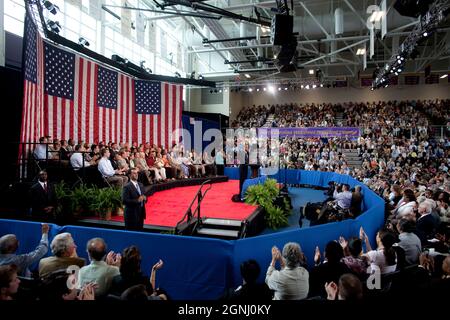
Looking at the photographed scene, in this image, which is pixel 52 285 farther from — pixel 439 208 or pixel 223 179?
pixel 223 179

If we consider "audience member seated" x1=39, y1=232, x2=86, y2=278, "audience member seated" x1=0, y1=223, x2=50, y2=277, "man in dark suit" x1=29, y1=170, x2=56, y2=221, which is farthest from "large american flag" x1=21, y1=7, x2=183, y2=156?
"audience member seated" x1=39, y1=232, x2=86, y2=278

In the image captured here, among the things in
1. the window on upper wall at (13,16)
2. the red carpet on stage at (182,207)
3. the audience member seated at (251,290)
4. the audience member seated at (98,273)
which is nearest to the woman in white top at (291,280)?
the audience member seated at (251,290)

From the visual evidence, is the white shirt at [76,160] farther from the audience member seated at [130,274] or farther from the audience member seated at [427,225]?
the audience member seated at [427,225]

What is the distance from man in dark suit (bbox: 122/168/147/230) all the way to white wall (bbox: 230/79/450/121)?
17.8 meters

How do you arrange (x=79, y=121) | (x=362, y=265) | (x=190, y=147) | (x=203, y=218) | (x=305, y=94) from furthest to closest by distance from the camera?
(x=305, y=94) → (x=190, y=147) → (x=79, y=121) → (x=203, y=218) → (x=362, y=265)

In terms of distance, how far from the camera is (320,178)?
46.1 ft

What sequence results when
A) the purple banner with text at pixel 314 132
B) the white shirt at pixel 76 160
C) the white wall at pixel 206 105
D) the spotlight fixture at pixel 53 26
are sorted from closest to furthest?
the white shirt at pixel 76 160 → the spotlight fixture at pixel 53 26 → the purple banner with text at pixel 314 132 → the white wall at pixel 206 105

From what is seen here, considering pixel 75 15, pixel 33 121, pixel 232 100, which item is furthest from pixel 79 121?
A: pixel 232 100

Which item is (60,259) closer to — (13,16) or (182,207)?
(182,207)

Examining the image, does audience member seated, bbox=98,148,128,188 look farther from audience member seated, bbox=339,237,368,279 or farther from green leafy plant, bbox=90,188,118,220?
audience member seated, bbox=339,237,368,279

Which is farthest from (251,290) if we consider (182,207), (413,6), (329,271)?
→ (413,6)

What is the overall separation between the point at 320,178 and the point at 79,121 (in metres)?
10.6

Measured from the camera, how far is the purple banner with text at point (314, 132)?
18078mm

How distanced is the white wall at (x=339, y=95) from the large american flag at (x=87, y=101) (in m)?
9.49
